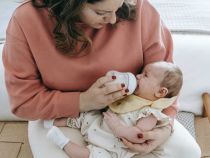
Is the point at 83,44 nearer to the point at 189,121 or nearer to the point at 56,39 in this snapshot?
the point at 56,39

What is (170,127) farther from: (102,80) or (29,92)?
(29,92)

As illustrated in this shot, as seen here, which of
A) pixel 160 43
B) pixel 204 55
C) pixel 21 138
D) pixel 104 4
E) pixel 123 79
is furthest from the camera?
pixel 21 138

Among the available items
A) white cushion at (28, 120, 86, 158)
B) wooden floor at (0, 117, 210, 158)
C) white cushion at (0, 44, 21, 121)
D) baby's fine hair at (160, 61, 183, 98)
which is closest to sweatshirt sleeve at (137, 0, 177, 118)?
baby's fine hair at (160, 61, 183, 98)

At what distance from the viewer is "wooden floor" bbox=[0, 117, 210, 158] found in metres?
1.57

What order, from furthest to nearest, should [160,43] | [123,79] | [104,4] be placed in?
1. [160,43]
2. [123,79]
3. [104,4]

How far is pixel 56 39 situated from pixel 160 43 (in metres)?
0.36


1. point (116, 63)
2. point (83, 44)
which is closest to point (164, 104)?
point (116, 63)

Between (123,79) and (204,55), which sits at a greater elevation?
(123,79)

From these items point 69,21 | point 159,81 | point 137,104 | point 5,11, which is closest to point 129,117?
point 137,104

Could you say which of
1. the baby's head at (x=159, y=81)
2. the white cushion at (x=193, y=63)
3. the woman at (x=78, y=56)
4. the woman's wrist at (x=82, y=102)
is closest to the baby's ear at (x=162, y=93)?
the baby's head at (x=159, y=81)

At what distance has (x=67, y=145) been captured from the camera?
104 cm

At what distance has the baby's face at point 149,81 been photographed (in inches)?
41.8

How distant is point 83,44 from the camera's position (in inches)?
41.7

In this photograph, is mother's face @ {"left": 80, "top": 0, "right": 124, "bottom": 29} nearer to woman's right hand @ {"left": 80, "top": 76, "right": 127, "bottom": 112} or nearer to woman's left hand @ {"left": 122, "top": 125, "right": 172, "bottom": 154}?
woman's right hand @ {"left": 80, "top": 76, "right": 127, "bottom": 112}
